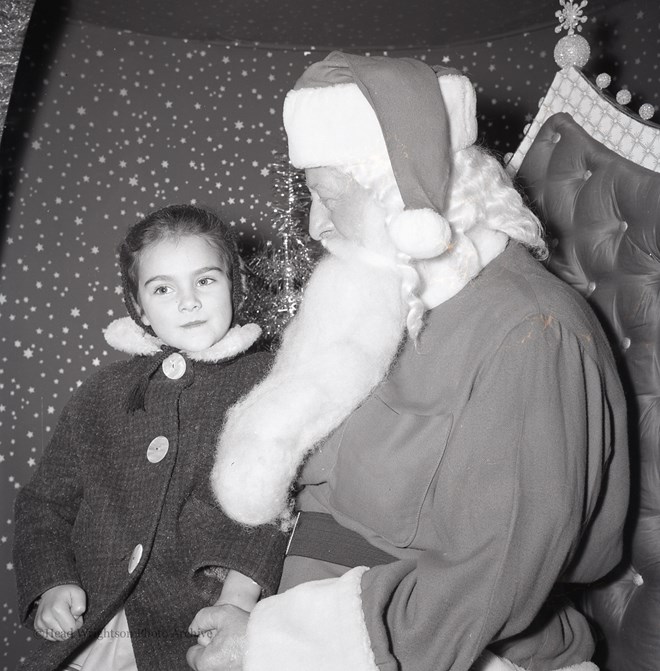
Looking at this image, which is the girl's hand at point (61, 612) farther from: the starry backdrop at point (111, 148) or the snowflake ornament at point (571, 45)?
the snowflake ornament at point (571, 45)

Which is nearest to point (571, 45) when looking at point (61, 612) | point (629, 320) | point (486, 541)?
point (629, 320)

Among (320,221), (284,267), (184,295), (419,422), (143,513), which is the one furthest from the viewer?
(284,267)

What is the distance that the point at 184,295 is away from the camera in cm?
174

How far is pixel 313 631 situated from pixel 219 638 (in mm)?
253

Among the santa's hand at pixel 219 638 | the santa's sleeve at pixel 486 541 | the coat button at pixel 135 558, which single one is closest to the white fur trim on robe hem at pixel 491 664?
the santa's sleeve at pixel 486 541

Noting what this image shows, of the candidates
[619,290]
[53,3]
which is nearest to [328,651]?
[619,290]

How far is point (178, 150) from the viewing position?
297 centimetres

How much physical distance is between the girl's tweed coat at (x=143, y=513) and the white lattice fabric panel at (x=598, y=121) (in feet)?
3.53

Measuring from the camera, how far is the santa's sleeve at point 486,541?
111 cm

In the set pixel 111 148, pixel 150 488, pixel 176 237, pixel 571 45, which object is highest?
pixel 571 45

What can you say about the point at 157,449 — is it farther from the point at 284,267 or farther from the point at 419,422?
the point at 284,267

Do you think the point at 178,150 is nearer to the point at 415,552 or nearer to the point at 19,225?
the point at 19,225

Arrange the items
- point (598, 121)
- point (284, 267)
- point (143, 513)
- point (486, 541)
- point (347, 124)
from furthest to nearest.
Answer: point (284, 267) < point (598, 121) < point (143, 513) < point (347, 124) < point (486, 541)

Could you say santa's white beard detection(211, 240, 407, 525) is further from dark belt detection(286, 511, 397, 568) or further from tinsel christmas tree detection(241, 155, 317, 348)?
tinsel christmas tree detection(241, 155, 317, 348)
